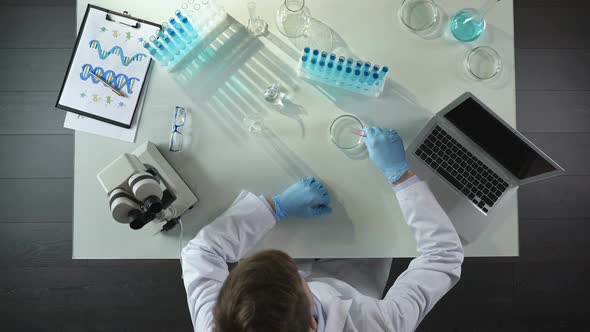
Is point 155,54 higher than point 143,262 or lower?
higher

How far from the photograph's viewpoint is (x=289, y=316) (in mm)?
823

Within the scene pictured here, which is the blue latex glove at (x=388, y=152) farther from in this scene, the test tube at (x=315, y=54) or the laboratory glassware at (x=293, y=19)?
the laboratory glassware at (x=293, y=19)

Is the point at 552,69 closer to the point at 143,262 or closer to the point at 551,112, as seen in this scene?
the point at 551,112

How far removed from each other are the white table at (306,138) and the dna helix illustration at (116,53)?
8 centimetres

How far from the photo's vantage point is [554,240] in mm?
Answer: 1981

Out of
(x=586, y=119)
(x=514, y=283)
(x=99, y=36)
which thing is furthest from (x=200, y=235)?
(x=586, y=119)

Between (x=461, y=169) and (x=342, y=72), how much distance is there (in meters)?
0.47

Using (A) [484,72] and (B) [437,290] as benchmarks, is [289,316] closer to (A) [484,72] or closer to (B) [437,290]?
(B) [437,290]

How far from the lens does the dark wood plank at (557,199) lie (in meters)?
1.98

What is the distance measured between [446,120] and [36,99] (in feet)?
6.12

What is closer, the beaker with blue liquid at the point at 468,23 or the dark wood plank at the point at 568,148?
the beaker with blue liquid at the point at 468,23

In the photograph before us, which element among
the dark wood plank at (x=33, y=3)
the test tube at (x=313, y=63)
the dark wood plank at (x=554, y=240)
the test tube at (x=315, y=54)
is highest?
the test tube at (x=315, y=54)

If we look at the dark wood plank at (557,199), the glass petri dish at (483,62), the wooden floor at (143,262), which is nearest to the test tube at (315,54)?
the glass petri dish at (483,62)

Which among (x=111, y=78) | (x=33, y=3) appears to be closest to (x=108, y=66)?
(x=111, y=78)
